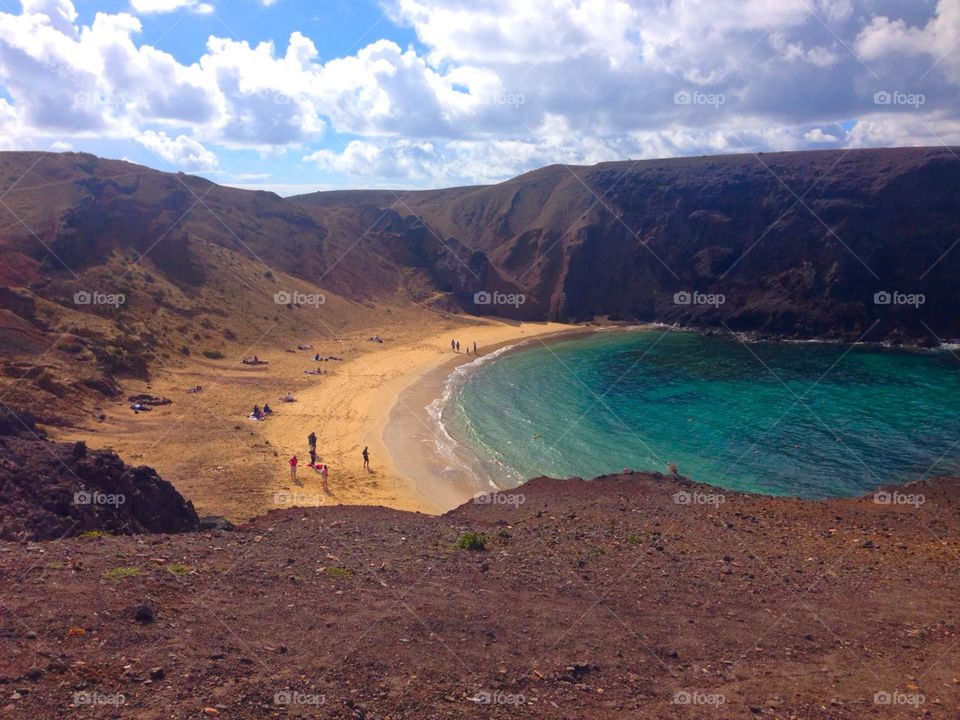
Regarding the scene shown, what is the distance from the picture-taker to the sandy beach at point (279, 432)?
24.0m

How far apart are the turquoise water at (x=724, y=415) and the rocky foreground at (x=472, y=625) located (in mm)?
13110

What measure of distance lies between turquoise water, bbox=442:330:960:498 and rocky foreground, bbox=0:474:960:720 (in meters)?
13.1

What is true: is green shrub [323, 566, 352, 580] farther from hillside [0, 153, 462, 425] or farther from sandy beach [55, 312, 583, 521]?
hillside [0, 153, 462, 425]

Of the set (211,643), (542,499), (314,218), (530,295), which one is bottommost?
(542,499)

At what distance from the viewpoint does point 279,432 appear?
3142 cm

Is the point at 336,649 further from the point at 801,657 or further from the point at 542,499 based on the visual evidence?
the point at 542,499

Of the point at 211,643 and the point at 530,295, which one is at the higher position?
the point at 530,295

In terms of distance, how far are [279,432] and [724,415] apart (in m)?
25.3

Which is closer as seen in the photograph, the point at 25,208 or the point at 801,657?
the point at 801,657

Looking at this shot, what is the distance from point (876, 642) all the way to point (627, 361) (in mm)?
45462

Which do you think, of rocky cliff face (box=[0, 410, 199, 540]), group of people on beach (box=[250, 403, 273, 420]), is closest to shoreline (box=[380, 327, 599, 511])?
group of people on beach (box=[250, 403, 273, 420])

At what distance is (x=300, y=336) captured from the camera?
175 ft

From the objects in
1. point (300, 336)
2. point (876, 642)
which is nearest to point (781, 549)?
point (876, 642)

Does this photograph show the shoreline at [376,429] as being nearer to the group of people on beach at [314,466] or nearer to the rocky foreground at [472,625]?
the group of people on beach at [314,466]
